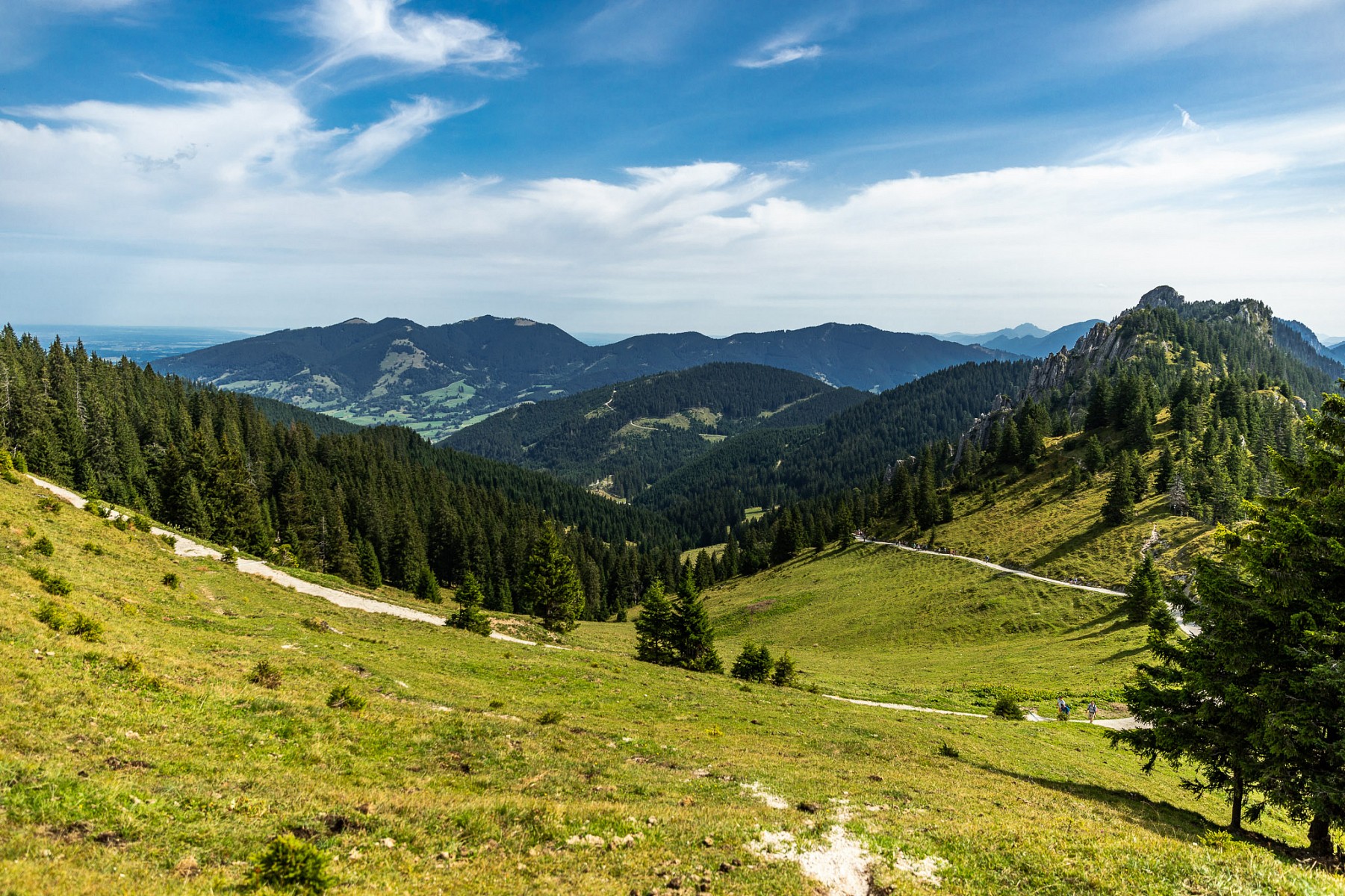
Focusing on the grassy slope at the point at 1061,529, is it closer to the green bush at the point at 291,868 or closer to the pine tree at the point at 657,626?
the pine tree at the point at 657,626

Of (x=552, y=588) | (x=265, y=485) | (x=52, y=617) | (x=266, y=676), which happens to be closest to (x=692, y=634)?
(x=552, y=588)

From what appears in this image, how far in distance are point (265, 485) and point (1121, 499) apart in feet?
485

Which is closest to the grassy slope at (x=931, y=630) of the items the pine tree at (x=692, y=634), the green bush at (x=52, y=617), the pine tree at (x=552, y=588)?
the pine tree at (x=692, y=634)

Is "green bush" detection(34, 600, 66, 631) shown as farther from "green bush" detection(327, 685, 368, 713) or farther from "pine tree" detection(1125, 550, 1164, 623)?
"pine tree" detection(1125, 550, 1164, 623)

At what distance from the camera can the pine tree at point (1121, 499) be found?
87562 millimetres

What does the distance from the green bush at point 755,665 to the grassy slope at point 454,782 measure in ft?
46.8

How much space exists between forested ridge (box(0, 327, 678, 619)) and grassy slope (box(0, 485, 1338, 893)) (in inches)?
2214

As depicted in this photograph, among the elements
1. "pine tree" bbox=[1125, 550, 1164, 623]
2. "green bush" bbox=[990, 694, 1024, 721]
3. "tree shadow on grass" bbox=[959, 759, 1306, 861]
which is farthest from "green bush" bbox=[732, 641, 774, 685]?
"pine tree" bbox=[1125, 550, 1164, 623]

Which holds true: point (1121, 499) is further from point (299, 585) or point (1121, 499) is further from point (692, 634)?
point (299, 585)

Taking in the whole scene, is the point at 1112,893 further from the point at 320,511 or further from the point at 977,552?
the point at 320,511

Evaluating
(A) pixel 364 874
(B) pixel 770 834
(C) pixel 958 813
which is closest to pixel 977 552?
(C) pixel 958 813

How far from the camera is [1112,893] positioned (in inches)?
484

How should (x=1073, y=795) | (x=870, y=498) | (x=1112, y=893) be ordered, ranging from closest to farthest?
1. (x=1112, y=893)
2. (x=1073, y=795)
3. (x=870, y=498)

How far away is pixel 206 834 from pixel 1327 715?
1156 inches
